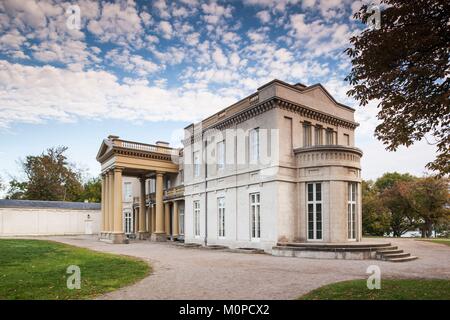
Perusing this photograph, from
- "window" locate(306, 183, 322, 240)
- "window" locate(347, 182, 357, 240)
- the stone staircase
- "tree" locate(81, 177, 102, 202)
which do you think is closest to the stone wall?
"tree" locate(81, 177, 102, 202)

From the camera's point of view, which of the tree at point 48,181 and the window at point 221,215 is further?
the tree at point 48,181

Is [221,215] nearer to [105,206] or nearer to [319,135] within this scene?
[319,135]

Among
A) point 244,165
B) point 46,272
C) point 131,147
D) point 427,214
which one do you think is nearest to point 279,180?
point 244,165

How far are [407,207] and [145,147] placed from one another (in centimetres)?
3025

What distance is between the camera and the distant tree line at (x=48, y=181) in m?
59.2

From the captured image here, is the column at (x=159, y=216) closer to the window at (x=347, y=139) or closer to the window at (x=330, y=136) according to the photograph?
the window at (x=330, y=136)

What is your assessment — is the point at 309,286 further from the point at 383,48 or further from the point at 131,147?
the point at 131,147

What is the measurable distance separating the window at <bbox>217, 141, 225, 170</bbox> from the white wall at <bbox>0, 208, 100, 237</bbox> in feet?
110

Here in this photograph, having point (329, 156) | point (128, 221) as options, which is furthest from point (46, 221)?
point (329, 156)

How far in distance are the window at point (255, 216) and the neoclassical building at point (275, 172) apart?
55 mm

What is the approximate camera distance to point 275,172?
1905 centimetres

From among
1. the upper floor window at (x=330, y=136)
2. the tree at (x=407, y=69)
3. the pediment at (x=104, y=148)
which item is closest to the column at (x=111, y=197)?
the pediment at (x=104, y=148)

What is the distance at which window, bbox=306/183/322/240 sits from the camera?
1867 cm
